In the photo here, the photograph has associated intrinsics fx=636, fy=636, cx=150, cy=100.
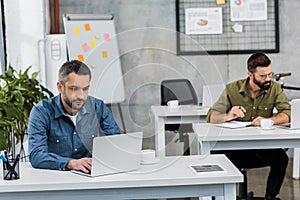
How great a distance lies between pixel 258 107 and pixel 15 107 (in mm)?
1766

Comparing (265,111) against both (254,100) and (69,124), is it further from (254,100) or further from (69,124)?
(69,124)

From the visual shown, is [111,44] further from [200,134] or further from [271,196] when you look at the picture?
[271,196]

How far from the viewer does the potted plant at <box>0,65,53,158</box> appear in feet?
13.8

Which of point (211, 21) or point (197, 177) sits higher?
point (211, 21)

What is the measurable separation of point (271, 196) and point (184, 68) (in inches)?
77.7

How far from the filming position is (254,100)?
187 inches

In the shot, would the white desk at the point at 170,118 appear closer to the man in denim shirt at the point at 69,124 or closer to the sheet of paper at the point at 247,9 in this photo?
the man in denim shirt at the point at 69,124

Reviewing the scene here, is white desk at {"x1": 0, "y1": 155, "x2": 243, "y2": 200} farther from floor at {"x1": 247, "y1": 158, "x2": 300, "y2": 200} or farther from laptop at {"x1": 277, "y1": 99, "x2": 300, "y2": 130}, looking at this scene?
floor at {"x1": 247, "y1": 158, "x2": 300, "y2": 200}

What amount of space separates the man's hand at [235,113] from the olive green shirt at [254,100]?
0.32ft

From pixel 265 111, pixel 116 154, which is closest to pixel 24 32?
pixel 265 111

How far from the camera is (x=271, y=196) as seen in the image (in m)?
4.67

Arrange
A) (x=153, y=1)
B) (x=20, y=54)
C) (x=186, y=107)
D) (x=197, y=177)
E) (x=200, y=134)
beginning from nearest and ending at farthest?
(x=197, y=177) → (x=186, y=107) → (x=200, y=134) → (x=20, y=54) → (x=153, y=1)

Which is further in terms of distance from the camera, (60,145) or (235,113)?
(235,113)

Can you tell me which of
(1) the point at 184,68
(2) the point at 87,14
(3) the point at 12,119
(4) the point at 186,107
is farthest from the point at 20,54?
(1) the point at 184,68
